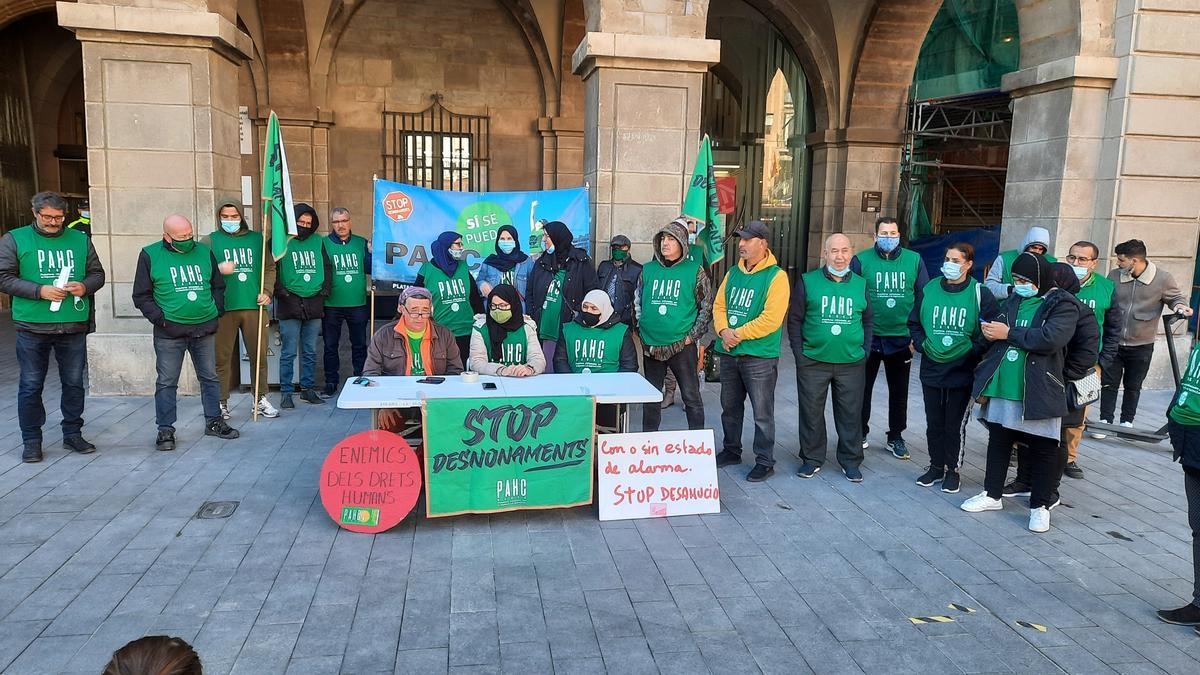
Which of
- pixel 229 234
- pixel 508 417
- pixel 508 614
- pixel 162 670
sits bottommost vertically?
pixel 508 614

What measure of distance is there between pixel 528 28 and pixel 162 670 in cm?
1494

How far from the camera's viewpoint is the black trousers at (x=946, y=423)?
5566mm

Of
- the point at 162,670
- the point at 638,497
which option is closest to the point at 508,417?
the point at 638,497

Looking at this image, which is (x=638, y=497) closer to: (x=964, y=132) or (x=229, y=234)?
(x=229, y=234)

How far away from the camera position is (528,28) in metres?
14.8

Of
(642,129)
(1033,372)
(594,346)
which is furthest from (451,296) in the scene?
(1033,372)

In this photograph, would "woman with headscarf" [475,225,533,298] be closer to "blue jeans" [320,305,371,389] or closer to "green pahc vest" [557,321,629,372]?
"blue jeans" [320,305,371,389]

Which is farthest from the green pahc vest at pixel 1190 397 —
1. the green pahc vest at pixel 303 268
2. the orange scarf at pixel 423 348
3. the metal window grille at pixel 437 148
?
the metal window grille at pixel 437 148

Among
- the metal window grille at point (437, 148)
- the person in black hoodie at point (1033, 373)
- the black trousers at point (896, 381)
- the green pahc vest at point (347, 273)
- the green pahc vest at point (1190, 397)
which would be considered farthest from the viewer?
the metal window grille at point (437, 148)

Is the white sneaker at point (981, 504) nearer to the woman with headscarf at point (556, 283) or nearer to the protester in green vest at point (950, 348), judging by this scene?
the protester in green vest at point (950, 348)

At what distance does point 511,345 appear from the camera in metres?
5.86

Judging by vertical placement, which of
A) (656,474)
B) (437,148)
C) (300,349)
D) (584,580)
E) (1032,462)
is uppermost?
(437,148)

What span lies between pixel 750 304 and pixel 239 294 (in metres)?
4.64

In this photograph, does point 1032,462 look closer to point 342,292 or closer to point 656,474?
point 656,474
